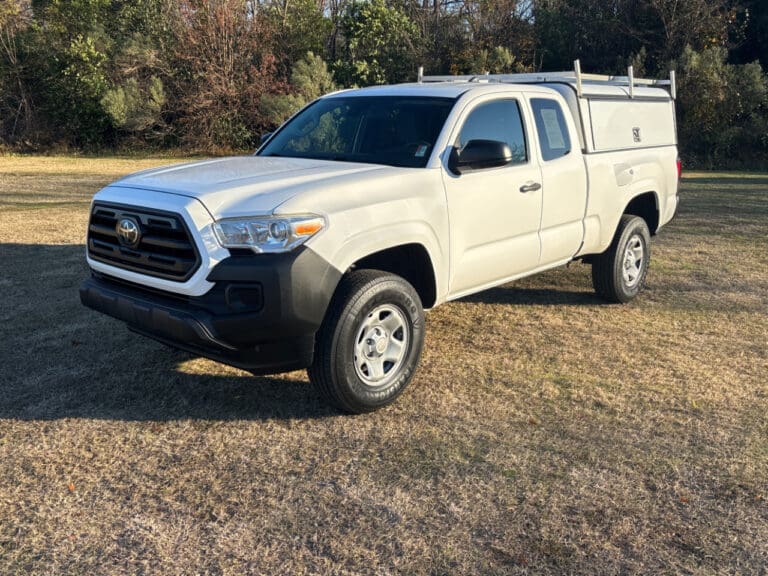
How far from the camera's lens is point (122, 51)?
89.9 ft

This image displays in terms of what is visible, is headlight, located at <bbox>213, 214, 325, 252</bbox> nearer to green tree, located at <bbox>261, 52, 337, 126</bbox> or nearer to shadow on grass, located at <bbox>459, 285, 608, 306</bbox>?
shadow on grass, located at <bbox>459, 285, 608, 306</bbox>

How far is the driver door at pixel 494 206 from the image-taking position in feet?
15.7

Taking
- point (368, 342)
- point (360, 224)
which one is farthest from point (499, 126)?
point (368, 342)

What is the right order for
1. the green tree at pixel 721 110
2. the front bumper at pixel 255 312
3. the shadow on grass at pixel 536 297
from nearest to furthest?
1. the front bumper at pixel 255 312
2. the shadow on grass at pixel 536 297
3. the green tree at pixel 721 110

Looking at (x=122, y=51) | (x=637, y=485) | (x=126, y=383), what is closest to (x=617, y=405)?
(x=637, y=485)

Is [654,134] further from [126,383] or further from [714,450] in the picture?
[126,383]

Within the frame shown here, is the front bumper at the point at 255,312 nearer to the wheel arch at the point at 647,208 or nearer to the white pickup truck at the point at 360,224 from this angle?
the white pickup truck at the point at 360,224

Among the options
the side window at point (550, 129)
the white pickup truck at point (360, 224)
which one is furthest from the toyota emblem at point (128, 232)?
the side window at point (550, 129)

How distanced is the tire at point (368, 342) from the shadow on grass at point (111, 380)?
311mm

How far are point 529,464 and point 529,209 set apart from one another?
86.9 inches

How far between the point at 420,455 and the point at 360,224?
1342 mm

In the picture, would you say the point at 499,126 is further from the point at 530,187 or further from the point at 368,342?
the point at 368,342

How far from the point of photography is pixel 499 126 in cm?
524

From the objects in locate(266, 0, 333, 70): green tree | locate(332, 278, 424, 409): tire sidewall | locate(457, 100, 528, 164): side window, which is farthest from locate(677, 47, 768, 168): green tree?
Result: locate(332, 278, 424, 409): tire sidewall
